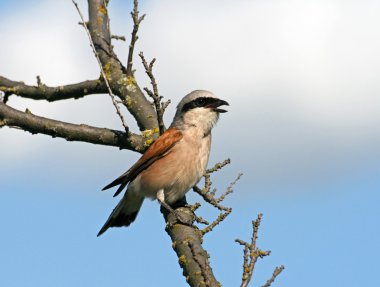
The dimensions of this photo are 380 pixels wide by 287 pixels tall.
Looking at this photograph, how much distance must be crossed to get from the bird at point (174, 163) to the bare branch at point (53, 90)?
1.34m

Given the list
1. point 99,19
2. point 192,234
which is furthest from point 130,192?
point 99,19

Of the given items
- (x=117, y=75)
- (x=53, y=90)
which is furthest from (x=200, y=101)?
(x=53, y=90)

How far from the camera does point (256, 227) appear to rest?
480 cm

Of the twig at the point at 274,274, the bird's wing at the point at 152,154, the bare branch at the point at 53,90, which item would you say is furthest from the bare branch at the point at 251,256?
the bare branch at the point at 53,90

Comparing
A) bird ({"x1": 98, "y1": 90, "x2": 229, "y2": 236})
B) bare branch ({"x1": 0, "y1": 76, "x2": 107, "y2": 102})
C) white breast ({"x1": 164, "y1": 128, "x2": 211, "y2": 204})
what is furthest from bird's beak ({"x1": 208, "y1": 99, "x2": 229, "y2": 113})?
bare branch ({"x1": 0, "y1": 76, "x2": 107, "y2": 102})

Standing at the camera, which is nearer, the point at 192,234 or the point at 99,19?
the point at 192,234

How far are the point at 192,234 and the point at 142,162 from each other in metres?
1.54

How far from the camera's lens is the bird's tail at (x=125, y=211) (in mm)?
7906

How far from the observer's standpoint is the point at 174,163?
7.68 meters

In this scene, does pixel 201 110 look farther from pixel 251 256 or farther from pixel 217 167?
pixel 251 256

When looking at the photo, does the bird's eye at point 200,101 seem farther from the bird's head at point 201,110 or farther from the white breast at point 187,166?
the white breast at point 187,166

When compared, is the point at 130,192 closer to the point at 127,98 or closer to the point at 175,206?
the point at 175,206

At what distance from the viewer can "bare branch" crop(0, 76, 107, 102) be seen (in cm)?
860

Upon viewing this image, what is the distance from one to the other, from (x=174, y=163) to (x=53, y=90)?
2057 mm
